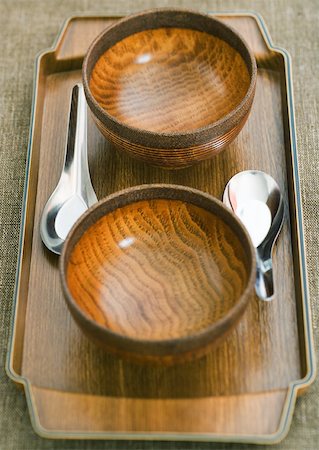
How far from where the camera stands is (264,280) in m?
0.97

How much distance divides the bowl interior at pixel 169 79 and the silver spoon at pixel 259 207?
0.11 m

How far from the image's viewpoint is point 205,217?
0.97m

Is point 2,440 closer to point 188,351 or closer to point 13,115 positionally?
point 188,351

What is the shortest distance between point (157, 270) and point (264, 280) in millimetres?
135

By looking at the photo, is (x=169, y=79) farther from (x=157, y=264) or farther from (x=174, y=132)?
(x=157, y=264)

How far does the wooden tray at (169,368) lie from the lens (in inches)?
34.2

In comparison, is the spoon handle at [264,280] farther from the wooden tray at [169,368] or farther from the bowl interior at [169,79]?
the bowl interior at [169,79]

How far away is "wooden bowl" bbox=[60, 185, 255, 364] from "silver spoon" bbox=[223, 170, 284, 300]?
0.21ft

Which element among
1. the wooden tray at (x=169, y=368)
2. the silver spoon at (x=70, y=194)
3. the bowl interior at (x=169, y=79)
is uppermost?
the bowl interior at (x=169, y=79)

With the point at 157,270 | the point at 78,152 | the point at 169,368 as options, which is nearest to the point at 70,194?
the point at 78,152

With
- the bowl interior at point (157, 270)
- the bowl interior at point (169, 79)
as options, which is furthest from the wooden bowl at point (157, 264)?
Result: the bowl interior at point (169, 79)

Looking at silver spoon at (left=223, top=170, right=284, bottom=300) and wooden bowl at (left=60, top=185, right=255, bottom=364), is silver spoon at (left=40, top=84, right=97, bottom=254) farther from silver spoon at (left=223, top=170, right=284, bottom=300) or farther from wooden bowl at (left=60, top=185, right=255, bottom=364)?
silver spoon at (left=223, top=170, right=284, bottom=300)

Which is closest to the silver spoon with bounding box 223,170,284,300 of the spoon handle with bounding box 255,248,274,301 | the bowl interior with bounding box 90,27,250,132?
the spoon handle with bounding box 255,248,274,301

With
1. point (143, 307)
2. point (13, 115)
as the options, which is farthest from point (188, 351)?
point (13, 115)
